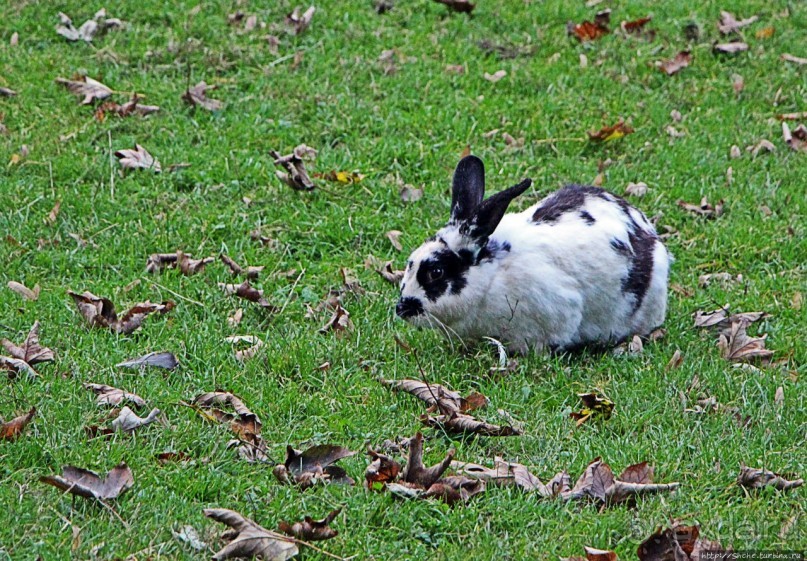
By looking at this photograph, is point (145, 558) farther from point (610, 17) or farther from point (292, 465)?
point (610, 17)

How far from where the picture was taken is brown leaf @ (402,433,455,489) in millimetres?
4598

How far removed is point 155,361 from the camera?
5609mm

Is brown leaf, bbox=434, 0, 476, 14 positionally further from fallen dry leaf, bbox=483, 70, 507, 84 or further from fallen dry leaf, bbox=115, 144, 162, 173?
fallen dry leaf, bbox=115, 144, 162, 173

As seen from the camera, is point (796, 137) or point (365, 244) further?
point (796, 137)

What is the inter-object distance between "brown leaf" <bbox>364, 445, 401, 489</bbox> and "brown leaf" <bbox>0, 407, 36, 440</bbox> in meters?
1.45

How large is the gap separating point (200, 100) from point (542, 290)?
390cm

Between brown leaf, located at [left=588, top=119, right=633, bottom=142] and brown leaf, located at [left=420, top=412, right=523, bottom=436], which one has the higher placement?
brown leaf, located at [left=420, top=412, right=523, bottom=436]

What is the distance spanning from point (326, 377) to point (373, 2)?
564 cm

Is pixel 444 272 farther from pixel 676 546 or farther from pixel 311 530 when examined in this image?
pixel 676 546

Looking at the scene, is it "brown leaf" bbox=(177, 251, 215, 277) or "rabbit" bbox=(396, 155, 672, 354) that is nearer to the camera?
"rabbit" bbox=(396, 155, 672, 354)

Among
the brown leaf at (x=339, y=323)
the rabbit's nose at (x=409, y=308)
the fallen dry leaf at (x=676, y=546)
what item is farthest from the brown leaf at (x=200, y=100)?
the fallen dry leaf at (x=676, y=546)

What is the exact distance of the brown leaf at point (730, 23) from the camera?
10141mm

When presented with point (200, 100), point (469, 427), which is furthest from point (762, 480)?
point (200, 100)

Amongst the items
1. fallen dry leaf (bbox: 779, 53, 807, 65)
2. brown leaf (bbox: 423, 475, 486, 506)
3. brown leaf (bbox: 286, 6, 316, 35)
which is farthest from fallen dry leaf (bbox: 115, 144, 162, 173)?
fallen dry leaf (bbox: 779, 53, 807, 65)
